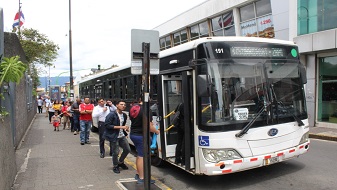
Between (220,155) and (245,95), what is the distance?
1.14 metres

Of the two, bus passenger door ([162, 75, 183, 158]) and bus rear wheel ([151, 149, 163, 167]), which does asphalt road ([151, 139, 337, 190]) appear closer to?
bus rear wheel ([151, 149, 163, 167])

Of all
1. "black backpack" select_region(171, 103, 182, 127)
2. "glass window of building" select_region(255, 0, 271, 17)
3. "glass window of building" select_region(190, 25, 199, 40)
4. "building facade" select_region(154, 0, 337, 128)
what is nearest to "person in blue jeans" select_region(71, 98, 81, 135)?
"black backpack" select_region(171, 103, 182, 127)

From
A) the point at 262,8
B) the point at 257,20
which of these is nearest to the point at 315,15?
the point at 262,8

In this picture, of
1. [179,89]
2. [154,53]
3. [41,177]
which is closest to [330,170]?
[179,89]

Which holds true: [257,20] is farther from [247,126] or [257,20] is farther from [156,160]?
[247,126]

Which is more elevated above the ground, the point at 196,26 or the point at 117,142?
the point at 196,26

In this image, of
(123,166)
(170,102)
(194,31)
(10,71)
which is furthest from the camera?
(194,31)

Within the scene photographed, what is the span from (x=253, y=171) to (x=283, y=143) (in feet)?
3.67

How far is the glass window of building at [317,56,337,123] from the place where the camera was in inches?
535

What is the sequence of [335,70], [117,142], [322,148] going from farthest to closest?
[335,70] < [322,148] < [117,142]

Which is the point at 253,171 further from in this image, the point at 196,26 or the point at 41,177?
the point at 196,26

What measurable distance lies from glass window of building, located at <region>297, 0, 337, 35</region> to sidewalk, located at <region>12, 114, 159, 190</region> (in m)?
10.3

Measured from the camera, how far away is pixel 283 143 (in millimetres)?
5828

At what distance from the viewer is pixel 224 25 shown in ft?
67.6
